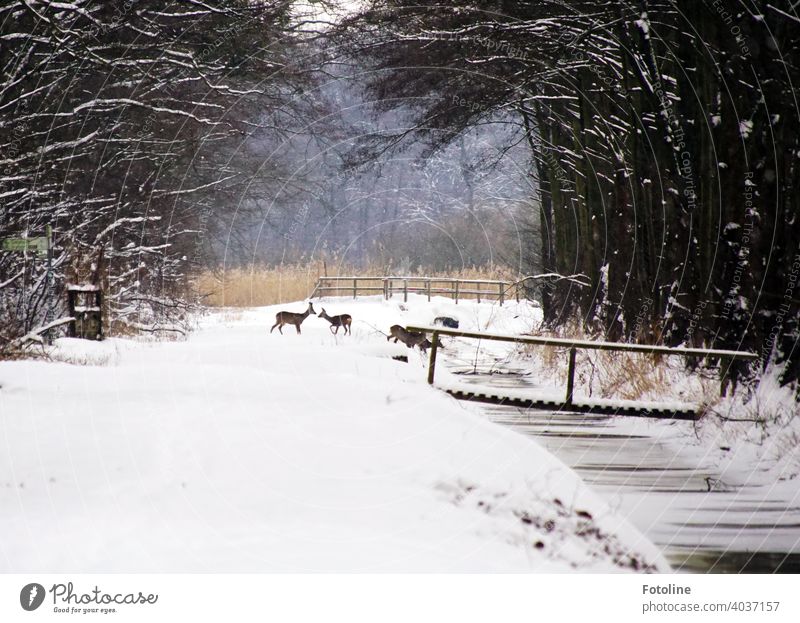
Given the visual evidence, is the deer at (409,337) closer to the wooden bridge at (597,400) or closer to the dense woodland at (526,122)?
the dense woodland at (526,122)

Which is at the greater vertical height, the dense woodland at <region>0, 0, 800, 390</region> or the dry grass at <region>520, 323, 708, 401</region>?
the dense woodland at <region>0, 0, 800, 390</region>

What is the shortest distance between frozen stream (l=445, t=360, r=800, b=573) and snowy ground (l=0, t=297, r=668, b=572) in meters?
0.49

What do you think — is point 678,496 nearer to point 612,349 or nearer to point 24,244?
point 612,349

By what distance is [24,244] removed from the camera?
12117mm

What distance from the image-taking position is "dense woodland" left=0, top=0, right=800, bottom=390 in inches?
396

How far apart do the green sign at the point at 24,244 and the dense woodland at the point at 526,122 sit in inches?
15.4

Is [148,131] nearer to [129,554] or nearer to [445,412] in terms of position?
[445,412]

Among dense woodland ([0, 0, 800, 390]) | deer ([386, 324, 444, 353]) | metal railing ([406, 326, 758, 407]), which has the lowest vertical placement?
deer ([386, 324, 444, 353])

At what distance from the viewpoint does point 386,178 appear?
65750 millimetres

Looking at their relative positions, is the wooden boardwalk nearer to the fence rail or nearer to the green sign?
the green sign

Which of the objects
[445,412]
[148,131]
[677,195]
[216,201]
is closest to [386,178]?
[216,201]

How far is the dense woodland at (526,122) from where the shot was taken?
33.0 ft

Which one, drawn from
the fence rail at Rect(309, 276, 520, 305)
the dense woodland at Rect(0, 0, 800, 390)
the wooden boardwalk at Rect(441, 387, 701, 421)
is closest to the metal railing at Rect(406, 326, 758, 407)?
the wooden boardwalk at Rect(441, 387, 701, 421)

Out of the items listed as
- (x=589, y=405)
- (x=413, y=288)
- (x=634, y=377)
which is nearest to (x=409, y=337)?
(x=634, y=377)
